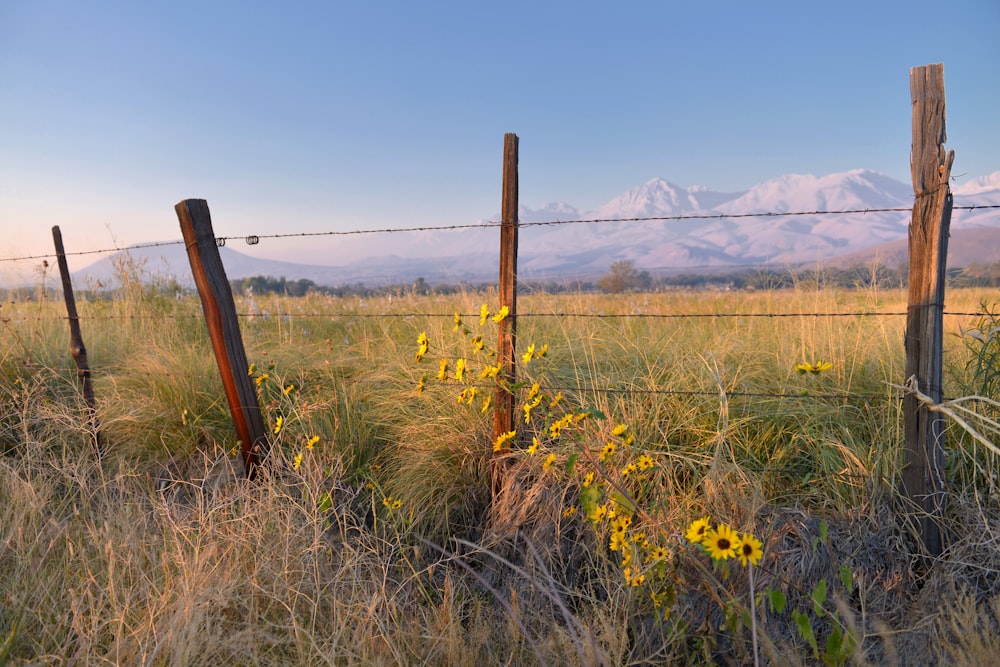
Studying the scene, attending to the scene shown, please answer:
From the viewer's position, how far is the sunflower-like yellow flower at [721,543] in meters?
1.66

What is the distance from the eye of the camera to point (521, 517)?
2979 mm

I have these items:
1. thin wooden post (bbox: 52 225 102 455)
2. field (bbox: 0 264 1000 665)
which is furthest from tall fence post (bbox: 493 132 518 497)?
thin wooden post (bbox: 52 225 102 455)

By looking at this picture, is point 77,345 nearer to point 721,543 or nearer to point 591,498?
point 591,498

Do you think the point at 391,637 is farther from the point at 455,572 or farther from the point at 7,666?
the point at 7,666

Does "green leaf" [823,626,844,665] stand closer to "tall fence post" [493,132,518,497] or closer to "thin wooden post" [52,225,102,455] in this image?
"tall fence post" [493,132,518,497]

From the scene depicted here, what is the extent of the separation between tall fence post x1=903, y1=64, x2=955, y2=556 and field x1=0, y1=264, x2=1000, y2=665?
152 millimetres

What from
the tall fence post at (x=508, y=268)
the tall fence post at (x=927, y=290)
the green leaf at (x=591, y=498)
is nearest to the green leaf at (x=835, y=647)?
the green leaf at (x=591, y=498)

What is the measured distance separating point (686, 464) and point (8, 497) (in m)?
3.43

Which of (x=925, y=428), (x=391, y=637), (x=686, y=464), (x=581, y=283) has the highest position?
(x=581, y=283)

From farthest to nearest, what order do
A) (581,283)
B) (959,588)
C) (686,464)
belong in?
(581,283), (686,464), (959,588)

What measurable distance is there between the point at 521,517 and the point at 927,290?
198 cm

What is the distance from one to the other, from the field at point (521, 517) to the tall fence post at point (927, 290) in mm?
152

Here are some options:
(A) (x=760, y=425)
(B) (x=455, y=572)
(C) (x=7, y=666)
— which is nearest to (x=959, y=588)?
(A) (x=760, y=425)

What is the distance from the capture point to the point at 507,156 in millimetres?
3105
